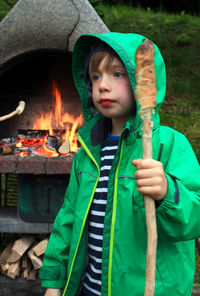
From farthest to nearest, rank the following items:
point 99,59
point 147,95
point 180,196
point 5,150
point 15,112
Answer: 1. point 15,112
2. point 5,150
3. point 99,59
4. point 180,196
5. point 147,95

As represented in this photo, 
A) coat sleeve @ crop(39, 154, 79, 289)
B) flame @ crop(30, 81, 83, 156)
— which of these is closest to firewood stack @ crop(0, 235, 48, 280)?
flame @ crop(30, 81, 83, 156)

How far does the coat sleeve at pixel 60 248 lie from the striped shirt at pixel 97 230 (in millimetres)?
131

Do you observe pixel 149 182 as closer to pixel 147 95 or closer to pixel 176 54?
pixel 147 95

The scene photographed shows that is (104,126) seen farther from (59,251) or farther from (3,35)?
(3,35)

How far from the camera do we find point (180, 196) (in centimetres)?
118

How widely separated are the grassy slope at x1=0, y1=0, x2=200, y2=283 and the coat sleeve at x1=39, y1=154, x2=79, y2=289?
3.19 metres

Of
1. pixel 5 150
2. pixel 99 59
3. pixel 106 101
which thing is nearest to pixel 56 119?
pixel 5 150

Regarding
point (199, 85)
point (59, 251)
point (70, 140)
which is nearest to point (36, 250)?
point (70, 140)

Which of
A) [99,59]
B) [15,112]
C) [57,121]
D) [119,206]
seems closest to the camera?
[119,206]

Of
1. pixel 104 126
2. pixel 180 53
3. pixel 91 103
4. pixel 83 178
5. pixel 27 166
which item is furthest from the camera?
pixel 180 53

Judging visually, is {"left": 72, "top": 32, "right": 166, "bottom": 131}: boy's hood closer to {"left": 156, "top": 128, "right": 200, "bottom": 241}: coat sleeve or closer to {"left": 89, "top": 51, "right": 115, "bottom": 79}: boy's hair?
{"left": 89, "top": 51, "right": 115, "bottom": 79}: boy's hair

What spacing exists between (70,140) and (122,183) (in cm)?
210

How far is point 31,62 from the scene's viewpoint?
399 centimetres

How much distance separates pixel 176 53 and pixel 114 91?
5.70 metres
